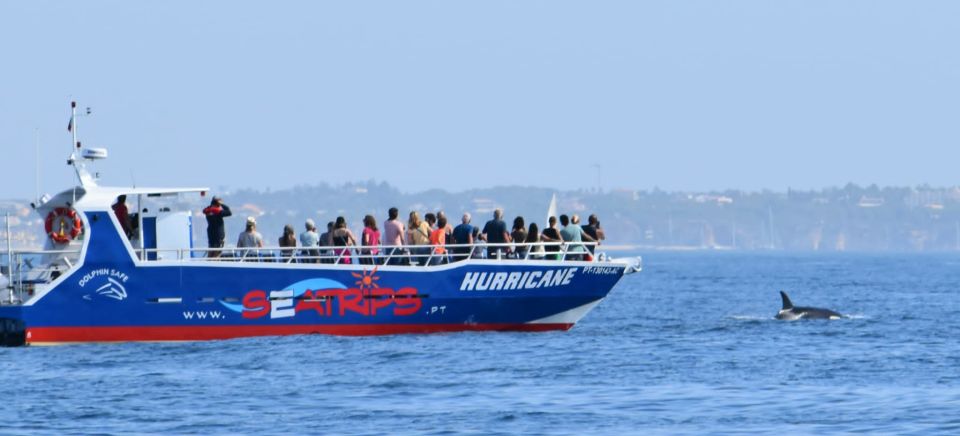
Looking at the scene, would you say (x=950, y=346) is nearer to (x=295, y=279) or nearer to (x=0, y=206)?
(x=295, y=279)

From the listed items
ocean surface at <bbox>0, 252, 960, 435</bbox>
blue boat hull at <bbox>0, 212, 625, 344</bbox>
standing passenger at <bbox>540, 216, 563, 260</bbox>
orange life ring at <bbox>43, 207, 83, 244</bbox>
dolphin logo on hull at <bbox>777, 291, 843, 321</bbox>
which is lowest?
ocean surface at <bbox>0, 252, 960, 435</bbox>

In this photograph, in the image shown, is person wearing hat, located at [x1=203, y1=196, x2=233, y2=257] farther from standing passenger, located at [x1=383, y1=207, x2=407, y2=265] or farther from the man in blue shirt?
the man in blue shirt

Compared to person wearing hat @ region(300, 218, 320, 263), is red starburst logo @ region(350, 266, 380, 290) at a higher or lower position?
lower

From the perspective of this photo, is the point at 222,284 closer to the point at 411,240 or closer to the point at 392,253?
the point at 392,253

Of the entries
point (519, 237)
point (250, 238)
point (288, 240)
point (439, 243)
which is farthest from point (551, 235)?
point (250, 238)

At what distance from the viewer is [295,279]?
103 feet

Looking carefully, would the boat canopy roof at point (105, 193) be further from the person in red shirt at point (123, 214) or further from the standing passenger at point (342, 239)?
the standing passenger at point (342, 239)

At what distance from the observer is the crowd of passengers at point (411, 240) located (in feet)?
104

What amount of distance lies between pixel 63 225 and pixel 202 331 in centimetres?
329

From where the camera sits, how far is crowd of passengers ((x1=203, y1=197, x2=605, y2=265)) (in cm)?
3183

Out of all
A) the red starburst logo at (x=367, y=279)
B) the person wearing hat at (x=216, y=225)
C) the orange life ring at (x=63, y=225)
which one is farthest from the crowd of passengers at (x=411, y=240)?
the orange life ring at (x=63, y=225)

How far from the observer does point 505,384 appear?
2569cm

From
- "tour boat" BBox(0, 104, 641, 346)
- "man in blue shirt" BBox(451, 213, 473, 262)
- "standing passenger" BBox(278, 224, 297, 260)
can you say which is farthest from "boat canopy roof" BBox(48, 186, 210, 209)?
"man in blue shirt" BBox(451, 213, 473, 262)

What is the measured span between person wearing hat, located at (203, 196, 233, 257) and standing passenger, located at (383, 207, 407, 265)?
2.94 m
